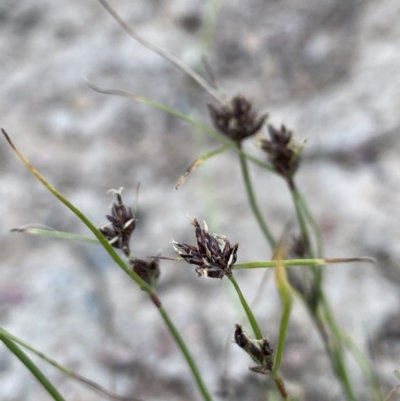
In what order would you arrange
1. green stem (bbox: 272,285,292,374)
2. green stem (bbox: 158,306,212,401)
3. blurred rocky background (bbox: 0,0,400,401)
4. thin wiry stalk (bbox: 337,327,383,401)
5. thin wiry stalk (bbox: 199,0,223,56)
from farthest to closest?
thin wiry stalk (bbox: 199,0,223,56) → blurred rocky background (bbox: 0,0,400,401) → thin wiry stalk (bbox: 337,327,383,401) → green stem (bbox: 158,306,212,401) → green stem (bbox: 272,285,292,374)

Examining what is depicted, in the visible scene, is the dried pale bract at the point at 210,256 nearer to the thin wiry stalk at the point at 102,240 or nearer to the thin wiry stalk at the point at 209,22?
the thin wiry stalk at the point at 102,240

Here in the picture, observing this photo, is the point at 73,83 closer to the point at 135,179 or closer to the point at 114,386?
the point at 135,179

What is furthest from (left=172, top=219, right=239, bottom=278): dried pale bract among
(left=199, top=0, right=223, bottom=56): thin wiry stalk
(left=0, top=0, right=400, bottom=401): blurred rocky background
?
(left=199, top=0, right=223, bottom=56): thin wiry stalk

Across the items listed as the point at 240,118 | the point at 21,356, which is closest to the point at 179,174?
the point at 240,118

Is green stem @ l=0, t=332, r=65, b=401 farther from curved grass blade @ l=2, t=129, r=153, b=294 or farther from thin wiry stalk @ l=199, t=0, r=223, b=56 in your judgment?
thin wiry stalk @ l=199, t=0, r=223, b=56

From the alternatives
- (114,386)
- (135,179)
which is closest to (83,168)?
(135,179)

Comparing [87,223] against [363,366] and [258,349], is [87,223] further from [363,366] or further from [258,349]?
[363,366]
